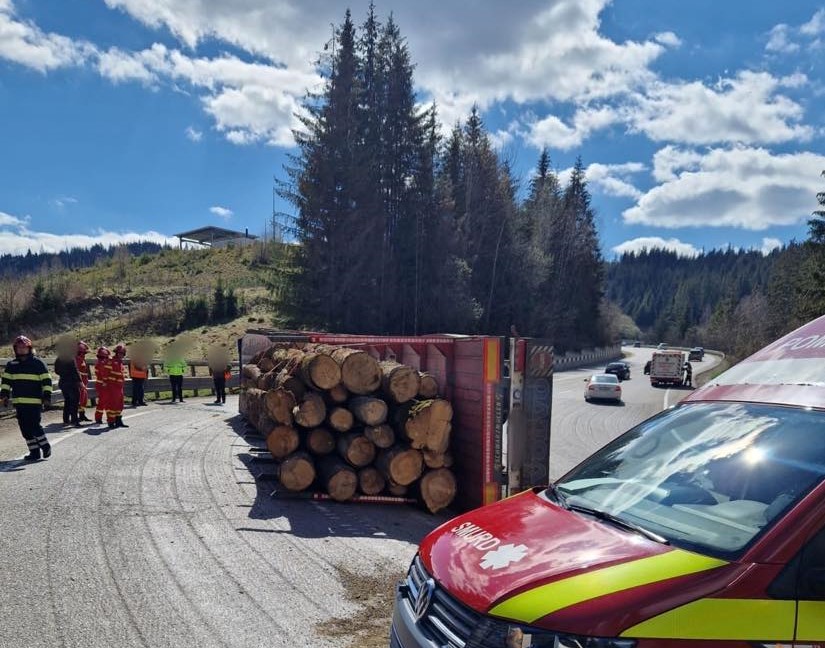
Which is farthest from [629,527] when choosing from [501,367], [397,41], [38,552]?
[397,41]

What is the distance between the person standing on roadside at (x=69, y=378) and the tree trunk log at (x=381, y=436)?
745cm

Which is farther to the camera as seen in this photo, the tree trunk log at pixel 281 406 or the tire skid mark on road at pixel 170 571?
the tree trunk log at pixel 281 406

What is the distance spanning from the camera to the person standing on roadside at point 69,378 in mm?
11289

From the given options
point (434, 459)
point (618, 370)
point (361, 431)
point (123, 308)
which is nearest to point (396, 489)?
point (434, 459)

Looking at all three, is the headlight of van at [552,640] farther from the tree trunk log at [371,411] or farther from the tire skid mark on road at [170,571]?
the tree trunk log at [371,411]

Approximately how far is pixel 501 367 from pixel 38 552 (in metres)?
5.23

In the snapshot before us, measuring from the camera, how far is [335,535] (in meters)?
6.17

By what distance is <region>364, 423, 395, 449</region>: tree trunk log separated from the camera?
729cm

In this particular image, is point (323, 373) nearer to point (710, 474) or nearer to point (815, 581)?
point (710, 474)

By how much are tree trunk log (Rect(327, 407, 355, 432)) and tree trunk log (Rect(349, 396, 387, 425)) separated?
0.15 metres

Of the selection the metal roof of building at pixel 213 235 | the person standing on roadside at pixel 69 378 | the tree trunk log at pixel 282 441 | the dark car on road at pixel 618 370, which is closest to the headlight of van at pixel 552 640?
the tree trunk log at pixel 282 441

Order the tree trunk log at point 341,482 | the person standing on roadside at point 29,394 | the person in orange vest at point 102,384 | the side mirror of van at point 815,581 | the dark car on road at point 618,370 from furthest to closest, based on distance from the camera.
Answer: the dark car on road at point 618,370, the person in orange vest at point 102,384, the person standing on roadside at point 29,394, the tree trunk log at point 341,482, the side mirror of van at point 815,581

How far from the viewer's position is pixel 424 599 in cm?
274

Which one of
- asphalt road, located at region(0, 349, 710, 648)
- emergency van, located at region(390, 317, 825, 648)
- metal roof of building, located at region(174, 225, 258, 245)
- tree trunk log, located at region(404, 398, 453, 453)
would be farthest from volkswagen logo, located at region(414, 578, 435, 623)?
metal roof of building, located at region(174, 225, 258, 245)
